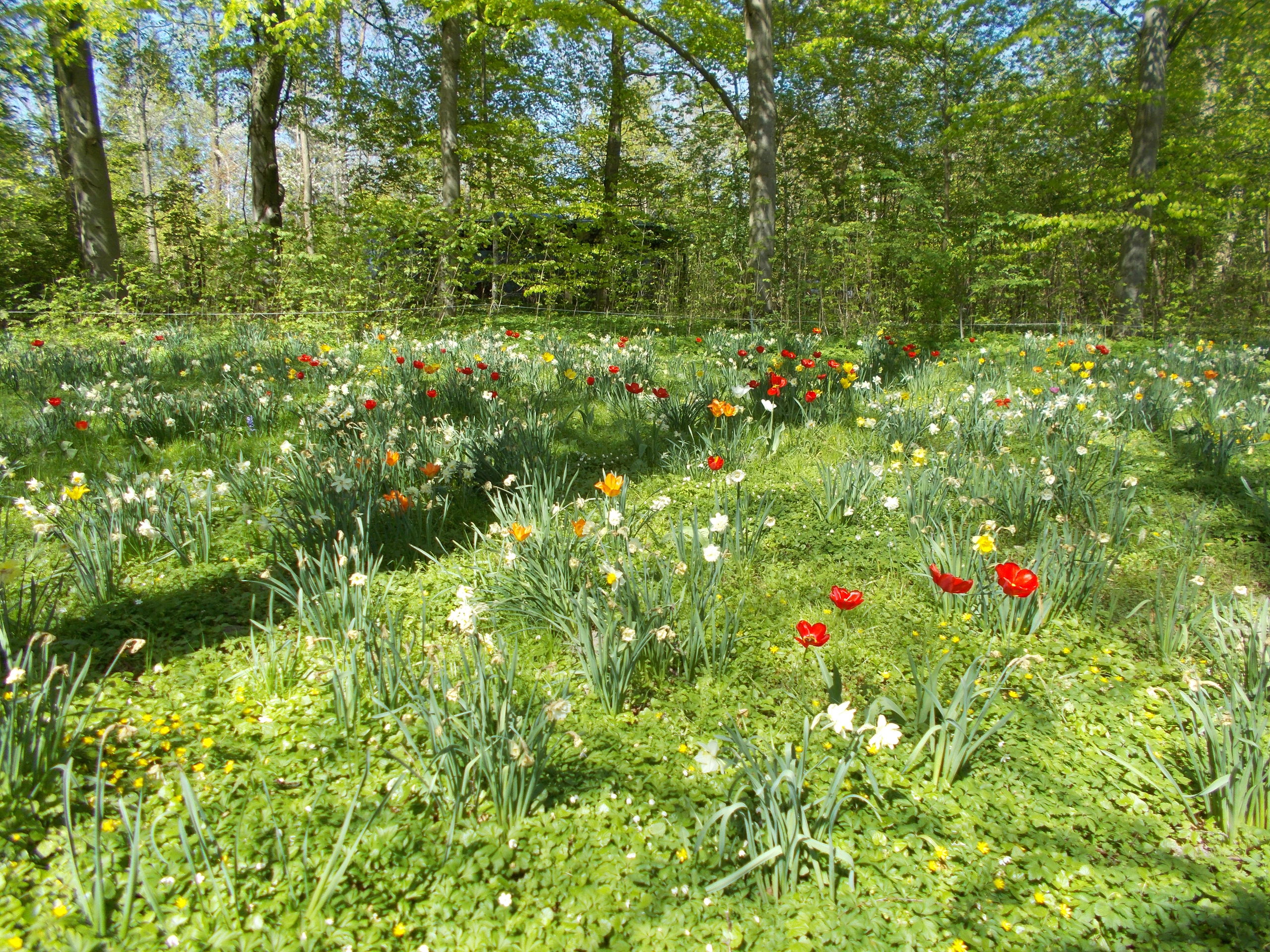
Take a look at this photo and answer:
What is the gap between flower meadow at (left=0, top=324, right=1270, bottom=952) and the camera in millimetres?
1479

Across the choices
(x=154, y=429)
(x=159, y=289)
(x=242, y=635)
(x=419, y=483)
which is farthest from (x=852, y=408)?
(x=159, y=289)

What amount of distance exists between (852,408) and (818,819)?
3.67 meters

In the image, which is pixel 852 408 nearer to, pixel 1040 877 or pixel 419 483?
pixel 419 483

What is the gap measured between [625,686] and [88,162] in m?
12.9

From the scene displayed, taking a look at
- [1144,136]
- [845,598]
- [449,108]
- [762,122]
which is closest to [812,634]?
[845,598]

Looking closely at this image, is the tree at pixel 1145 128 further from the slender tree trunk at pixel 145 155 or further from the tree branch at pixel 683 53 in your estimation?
the slender tree trunk at pixel 145 155

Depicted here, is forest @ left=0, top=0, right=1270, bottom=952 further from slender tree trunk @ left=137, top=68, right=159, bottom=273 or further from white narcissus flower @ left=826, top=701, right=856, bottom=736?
slender tree trunk @ left=137, top=68, right=159, bottom=273

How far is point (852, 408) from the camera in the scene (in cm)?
480

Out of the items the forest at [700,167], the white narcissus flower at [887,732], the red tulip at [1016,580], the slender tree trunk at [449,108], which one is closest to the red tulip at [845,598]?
the white narcissus flower at [887,732]

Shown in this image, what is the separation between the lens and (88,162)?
10.1 meters

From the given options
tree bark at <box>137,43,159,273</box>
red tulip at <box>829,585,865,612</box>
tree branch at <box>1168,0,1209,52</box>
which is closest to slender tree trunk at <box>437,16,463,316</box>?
red tulip at <box>829,585,865,612</box>

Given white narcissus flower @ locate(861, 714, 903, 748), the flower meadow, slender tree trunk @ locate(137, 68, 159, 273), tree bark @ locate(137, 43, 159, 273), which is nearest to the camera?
the flower meadow

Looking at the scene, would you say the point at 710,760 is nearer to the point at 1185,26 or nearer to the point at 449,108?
the point at 449,108

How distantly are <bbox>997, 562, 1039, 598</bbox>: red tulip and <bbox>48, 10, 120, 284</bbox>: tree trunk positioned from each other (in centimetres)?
1243
